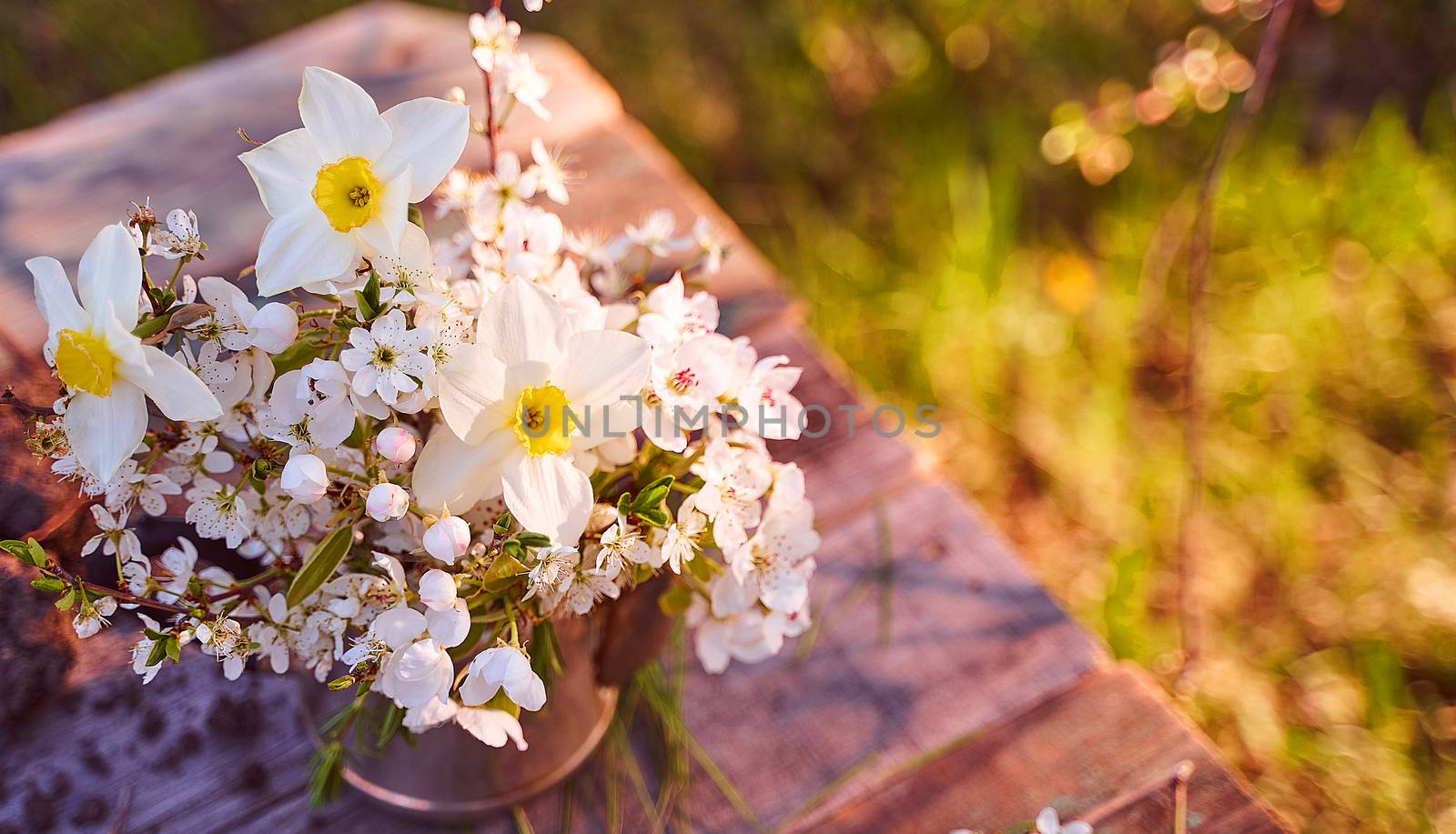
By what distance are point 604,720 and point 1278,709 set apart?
1068 mm

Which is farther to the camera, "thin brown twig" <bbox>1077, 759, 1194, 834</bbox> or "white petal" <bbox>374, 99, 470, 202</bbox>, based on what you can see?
"thin brown twig" <bbox>1077, 759, 1194, 834</bbox>

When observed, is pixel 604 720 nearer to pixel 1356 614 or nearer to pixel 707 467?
pixel 707 467

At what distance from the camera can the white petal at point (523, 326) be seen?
469 mm

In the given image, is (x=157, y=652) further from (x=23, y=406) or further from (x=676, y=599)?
(x=676, y=599)

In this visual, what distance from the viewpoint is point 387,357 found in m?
0.46

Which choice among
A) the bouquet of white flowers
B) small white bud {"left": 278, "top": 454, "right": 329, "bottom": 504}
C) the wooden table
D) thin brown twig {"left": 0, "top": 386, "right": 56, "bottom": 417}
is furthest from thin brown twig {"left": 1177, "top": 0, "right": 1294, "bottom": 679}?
thin brown twig {"left": 0, "top": 386, "right": 56, "bottom": 417}

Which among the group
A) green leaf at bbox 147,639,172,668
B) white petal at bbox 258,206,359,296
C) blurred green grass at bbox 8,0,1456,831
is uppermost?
white petal at bbox 258,206,359,296

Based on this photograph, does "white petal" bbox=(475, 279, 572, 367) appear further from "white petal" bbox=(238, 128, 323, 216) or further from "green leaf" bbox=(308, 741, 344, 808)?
"green leaf" bbox=(308, 741, 344, 808)

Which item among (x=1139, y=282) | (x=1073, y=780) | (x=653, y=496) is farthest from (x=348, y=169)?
(x=1139, y=282)

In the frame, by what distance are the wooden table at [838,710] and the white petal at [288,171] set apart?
379 mm

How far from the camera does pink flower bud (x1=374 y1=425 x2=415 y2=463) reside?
1.53 ft

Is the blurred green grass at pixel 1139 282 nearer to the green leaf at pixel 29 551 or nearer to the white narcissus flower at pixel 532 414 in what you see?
the white narcissus flower at pixel 532 414

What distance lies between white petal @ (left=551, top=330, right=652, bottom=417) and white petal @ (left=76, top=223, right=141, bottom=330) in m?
0.19

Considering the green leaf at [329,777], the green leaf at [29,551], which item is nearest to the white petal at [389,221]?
the green leaf at [29,551]
